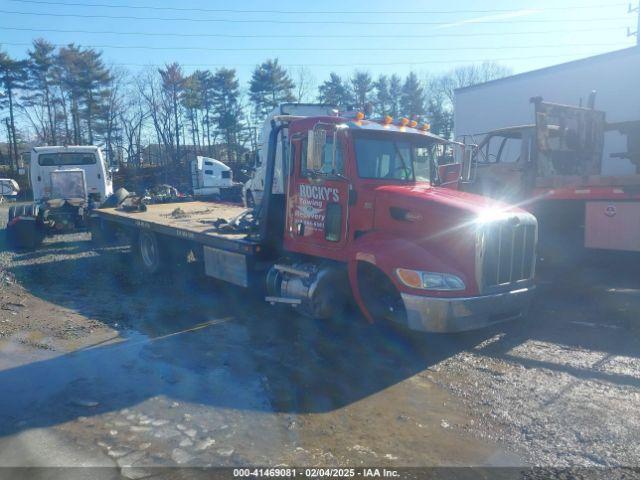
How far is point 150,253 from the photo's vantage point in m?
11.5

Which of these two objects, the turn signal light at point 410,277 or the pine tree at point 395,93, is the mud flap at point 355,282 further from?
the pine tree at point 395,93

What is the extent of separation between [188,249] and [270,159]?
353 centimetres

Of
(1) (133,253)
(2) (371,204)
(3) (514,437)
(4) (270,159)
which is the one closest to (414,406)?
(3) (514,437)

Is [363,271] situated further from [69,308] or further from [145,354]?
[69,308]

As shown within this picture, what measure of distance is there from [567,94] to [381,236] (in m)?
15.9

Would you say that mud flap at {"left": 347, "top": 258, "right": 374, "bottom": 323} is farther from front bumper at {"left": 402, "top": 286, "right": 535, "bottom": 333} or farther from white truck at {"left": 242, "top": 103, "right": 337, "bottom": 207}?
white truck at {"left": 242, "top": 103, "right": 337, "bottom": 207}

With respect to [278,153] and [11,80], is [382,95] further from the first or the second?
[278,153]

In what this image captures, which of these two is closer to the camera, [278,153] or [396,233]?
[396,233]

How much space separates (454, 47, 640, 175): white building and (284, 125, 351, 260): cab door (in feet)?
36.9

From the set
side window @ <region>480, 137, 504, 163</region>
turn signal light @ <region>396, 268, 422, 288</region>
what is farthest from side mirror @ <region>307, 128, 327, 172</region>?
side window @ <region>480, 137, 504, 163</region>

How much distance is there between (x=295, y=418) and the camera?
15.6ft

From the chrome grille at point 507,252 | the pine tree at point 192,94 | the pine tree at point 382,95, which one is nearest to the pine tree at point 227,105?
the pine tree at point 192,94

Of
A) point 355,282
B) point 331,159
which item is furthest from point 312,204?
point 355,282

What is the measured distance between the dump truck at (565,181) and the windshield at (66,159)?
1312 cm
